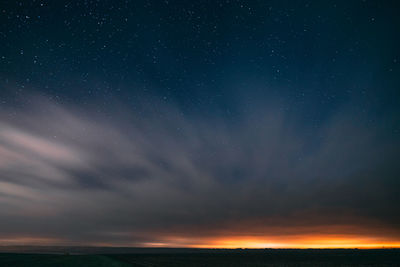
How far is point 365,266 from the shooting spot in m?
61.7

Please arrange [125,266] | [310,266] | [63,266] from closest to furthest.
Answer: [63,266]
[125,266]
[310,266]

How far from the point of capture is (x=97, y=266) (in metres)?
52.9

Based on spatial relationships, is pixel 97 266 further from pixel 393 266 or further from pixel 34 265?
pixel 393 266

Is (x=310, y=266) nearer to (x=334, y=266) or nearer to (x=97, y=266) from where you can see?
(x=334, y=266)

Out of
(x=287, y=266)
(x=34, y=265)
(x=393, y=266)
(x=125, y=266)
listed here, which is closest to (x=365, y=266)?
(x=393, y=266)

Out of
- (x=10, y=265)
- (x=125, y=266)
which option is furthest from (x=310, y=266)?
(x=10, y=265)

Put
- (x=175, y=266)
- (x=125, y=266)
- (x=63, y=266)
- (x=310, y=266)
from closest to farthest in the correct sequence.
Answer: (x=63, y=266)
(x=125, y=266)
(x=175, y=266)
(x=310, y=266)

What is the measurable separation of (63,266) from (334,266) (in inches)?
2347

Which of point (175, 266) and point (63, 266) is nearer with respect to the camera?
point (63, 266)

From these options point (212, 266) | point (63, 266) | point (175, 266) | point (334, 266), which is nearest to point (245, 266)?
point (212, 266)

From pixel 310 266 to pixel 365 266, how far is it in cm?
1227

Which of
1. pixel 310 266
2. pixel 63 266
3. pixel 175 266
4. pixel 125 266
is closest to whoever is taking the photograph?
pixel 63 266

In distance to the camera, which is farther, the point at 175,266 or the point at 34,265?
the point at 175,266

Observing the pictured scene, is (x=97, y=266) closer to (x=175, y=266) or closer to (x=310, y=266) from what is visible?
(x=175, y=266)
